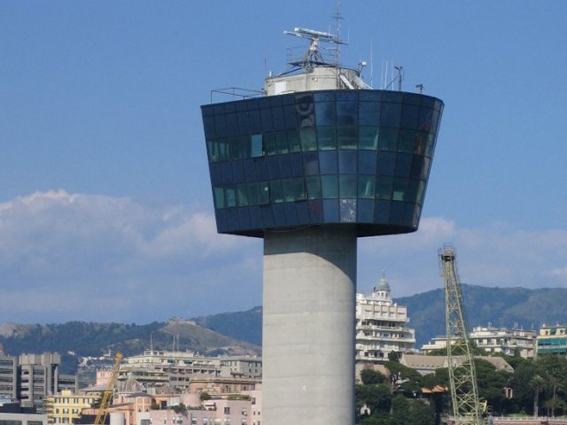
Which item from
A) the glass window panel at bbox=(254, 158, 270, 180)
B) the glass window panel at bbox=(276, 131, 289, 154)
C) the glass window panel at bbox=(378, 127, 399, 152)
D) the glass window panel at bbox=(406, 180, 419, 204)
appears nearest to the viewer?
the glass window panel at bbox=(378, 127, 399, 152)

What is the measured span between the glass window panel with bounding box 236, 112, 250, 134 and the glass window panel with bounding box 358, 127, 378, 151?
24.5 feet

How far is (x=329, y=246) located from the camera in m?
102

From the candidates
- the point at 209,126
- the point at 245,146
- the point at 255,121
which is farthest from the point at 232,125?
the point at 255,121

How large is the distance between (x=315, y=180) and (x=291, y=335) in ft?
31.0

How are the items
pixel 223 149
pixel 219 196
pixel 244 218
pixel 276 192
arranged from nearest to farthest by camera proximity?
pixel 276 192 < pixel 244 218 < pixel 223 149 < pixel 219 196

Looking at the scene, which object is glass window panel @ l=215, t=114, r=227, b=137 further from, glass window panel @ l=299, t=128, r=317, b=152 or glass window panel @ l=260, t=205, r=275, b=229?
glass window panel @ l=299, t=128, r=317, b=152

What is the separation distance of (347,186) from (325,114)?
173 inches

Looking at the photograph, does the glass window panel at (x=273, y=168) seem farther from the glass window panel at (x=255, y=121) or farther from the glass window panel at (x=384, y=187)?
the glass window panel at (x=384, y=187)

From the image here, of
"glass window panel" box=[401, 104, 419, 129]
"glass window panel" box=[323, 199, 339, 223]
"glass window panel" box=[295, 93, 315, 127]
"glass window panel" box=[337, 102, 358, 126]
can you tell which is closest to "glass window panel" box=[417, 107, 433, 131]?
"glass window panel" box=[401, 104, 419, 129]

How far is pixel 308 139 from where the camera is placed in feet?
331

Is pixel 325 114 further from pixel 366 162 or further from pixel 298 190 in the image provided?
pixel 298 190

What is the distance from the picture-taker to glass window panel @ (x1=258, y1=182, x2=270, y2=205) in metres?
103

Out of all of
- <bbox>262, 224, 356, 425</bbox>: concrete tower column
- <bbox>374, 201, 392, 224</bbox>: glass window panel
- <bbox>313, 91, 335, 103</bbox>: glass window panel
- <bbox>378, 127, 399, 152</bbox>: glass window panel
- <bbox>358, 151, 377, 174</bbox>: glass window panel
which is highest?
<bbox>313, 91, 335, 103</bbox>: glass window panel

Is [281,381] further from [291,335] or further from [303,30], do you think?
[303,30]
